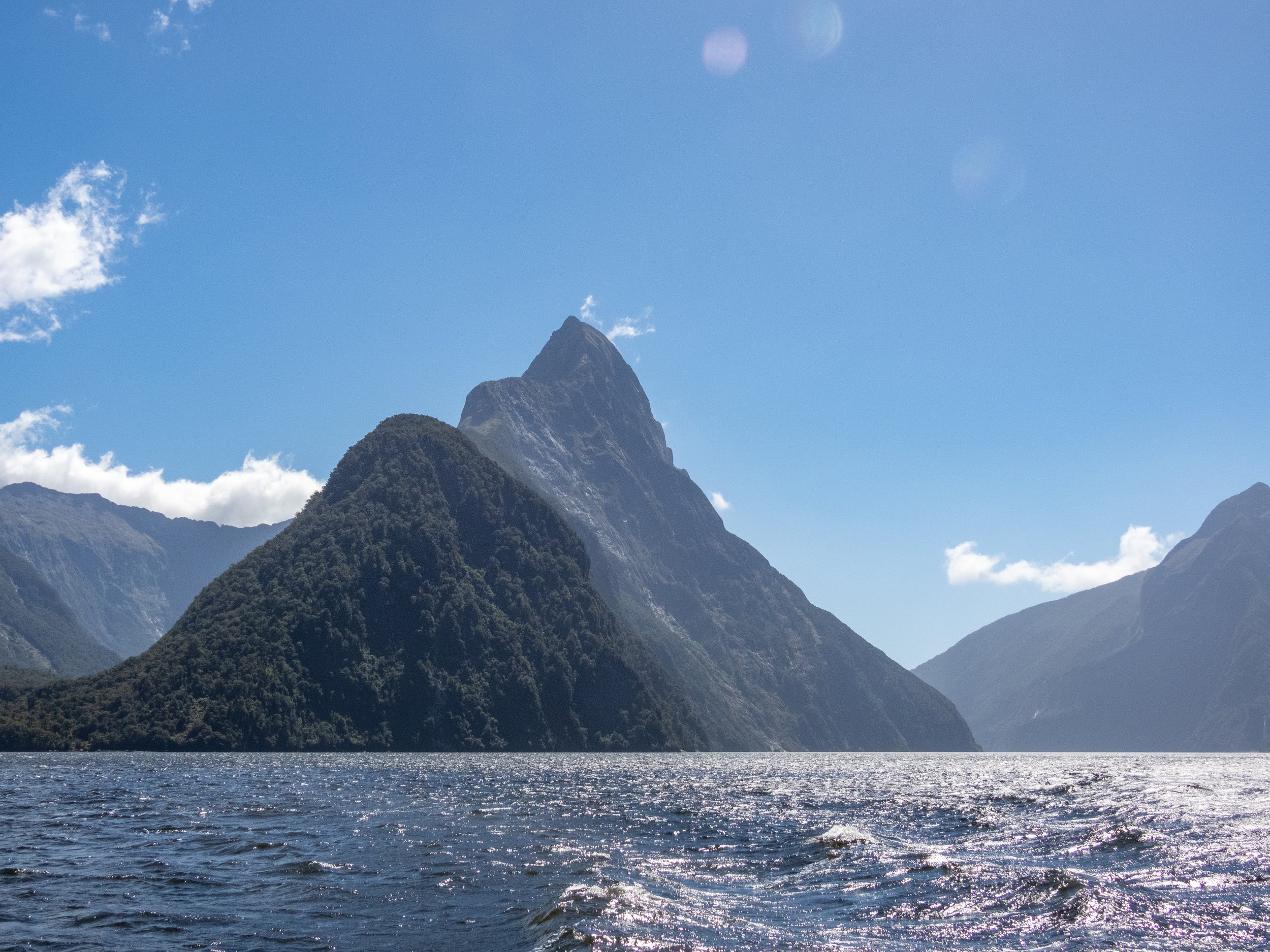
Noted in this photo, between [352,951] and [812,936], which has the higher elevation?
[352,951]

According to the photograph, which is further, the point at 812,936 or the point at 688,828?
the point at 688,828

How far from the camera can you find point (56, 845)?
39.3 m

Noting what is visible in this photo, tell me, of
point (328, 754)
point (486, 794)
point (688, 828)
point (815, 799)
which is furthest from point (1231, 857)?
point (328, 754)

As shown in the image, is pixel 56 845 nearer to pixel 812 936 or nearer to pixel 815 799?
pixel 812 936

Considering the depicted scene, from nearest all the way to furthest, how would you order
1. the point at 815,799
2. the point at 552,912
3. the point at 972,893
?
the point at 552,912 → the point at 972,893 → the point at 815,799

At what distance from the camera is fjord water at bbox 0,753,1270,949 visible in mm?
26578

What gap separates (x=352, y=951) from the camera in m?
23.8

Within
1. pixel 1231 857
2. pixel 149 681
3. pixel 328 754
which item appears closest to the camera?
pixel 1231 857

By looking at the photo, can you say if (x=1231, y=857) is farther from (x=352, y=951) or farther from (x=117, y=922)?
(x=117, y=922)

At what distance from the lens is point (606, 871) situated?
3684 centimetres

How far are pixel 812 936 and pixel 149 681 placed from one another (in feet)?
645

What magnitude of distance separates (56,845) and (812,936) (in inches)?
1322

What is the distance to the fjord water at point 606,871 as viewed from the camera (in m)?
26.6

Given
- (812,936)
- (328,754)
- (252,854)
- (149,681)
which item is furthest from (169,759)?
(812,936)
